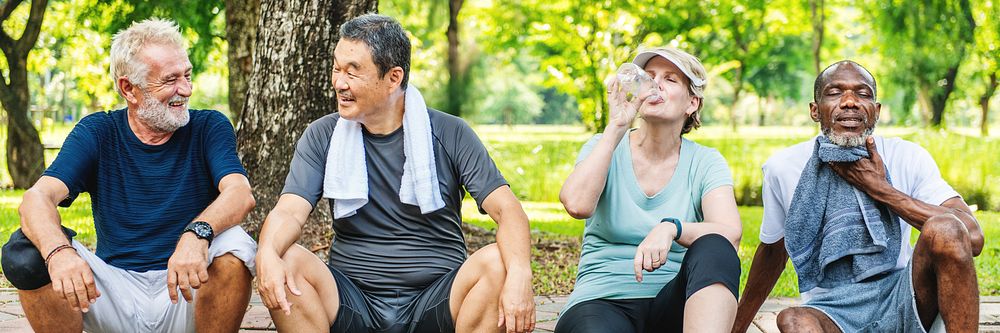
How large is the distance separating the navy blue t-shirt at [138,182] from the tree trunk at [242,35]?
4.53 metres

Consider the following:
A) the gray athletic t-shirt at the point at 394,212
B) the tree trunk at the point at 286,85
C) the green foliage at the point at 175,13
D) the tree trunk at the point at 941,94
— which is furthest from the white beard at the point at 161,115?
the tree trunk at the point at 941,94

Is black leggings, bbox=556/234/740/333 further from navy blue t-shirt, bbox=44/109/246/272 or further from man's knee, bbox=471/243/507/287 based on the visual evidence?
navy blue t-shirt, bbox=44/109/246/272

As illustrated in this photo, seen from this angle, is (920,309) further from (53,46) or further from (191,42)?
(53,46)

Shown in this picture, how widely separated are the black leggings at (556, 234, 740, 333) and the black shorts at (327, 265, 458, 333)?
1.27 feet

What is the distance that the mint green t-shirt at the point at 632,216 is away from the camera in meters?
3.34

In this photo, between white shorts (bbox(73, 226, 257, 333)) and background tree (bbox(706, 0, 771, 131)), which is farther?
background tree (bbox(706, 0, 771, 131))

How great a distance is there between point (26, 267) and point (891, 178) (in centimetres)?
270

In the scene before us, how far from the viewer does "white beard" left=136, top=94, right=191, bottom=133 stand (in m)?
3.34

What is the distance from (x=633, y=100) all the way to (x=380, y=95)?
826 mm

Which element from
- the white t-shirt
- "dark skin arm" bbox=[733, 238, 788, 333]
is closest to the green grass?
"dark skin arm" bbox=[733, 238, 788, 333]

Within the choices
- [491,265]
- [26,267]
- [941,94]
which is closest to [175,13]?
[26,267]

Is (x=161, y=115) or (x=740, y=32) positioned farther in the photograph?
(x=740, y=32)

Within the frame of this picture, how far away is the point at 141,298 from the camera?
3.27 metres

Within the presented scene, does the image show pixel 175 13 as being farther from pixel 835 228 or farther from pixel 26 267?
pixel 835 228
